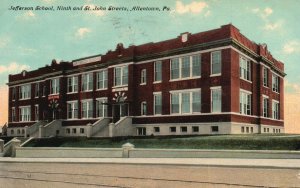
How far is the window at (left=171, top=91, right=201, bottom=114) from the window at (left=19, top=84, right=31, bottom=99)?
77.3 feet

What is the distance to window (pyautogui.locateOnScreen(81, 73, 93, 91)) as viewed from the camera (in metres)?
39.8

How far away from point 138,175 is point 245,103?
60.5ft

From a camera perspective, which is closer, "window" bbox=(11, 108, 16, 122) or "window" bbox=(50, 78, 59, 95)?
"window" bbox=(50, 78, 59, 95)

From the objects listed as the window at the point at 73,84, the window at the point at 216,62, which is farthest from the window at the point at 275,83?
the window at the point at 73,84

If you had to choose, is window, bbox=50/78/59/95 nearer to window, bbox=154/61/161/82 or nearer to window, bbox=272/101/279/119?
window, bbox=154/61/161/82

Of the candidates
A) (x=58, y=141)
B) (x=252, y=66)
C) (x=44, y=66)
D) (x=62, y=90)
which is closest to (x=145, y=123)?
(x=58, y=141)

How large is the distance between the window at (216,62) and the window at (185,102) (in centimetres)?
219

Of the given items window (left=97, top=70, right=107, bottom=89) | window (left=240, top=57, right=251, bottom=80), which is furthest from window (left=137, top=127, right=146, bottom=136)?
window (left=240, top=57, right=251, bottom=80)

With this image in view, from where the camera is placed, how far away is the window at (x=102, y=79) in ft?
125

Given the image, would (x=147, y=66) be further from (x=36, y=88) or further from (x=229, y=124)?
(x=36, y=88)

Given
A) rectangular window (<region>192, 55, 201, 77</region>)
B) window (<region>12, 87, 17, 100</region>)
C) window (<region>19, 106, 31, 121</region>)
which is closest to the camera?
rectangular window (<region>192, 55, 201, 77</region>)

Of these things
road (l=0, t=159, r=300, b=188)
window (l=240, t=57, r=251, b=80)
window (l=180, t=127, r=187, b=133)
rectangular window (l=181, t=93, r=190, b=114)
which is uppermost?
window (l=240, t=57, r=251, b=80)

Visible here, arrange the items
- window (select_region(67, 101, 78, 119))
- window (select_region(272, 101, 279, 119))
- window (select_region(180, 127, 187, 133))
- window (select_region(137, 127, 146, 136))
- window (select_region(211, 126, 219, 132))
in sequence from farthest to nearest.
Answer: window (select_region(67, 101, 78, 119)) < window (select_region(272, 101, 279, 119)) < window (select_region(137, 127, 146, 136)) < window (select_region(180, 127, 187, 133)) < window (select_region(211, 126, 219, 132))

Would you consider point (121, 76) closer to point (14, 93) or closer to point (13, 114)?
point (14, 93)
